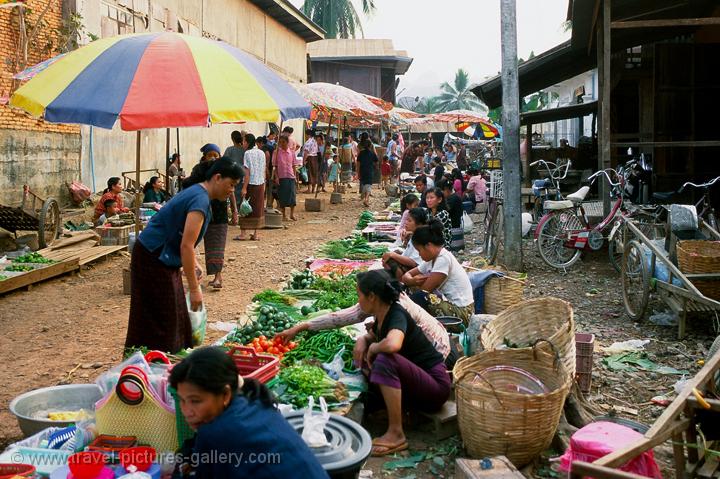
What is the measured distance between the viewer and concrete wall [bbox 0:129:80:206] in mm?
11391

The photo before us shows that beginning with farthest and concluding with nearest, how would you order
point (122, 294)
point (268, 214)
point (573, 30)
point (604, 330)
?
point (268, 214) < point (573, 30) < point (122, 294) < point (604, 330)

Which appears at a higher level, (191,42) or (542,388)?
(191,42)

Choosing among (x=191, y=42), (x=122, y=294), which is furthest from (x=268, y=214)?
(x=191, y=42)

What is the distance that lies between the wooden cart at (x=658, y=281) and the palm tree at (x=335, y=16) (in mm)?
37420

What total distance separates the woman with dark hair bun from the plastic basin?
167 centimetres

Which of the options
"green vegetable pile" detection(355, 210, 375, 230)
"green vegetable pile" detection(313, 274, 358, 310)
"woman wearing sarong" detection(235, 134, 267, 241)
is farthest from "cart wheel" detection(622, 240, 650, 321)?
"woman wearing sarong" detection(235, 134, 267, 241)

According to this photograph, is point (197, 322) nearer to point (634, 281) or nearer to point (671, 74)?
point (634, 281)

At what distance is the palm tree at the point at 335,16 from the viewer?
42.8 metres

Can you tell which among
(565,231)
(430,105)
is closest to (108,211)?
(565,231)

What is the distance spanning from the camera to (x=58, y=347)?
6.37 m

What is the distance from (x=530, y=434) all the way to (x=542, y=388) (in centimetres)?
41

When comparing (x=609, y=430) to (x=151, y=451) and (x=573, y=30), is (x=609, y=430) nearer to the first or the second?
(x=151, y=451)

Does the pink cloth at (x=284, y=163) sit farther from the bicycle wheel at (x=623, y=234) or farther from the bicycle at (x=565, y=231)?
the bicycle wheel at (x=623, y=234)

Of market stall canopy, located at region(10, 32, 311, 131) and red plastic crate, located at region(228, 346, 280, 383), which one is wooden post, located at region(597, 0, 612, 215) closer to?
market stall canopy, located at region(10, 32, 311, 131)
